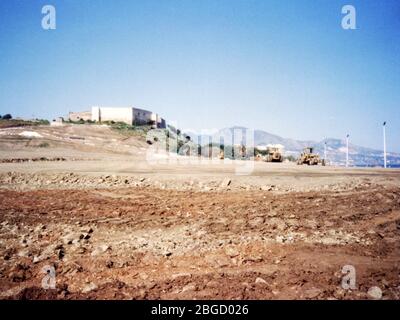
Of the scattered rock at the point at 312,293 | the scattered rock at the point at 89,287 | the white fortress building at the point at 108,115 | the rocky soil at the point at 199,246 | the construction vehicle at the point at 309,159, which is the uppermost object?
the white fortress building at the point at 108,115

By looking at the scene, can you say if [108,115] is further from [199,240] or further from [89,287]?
[89,287]

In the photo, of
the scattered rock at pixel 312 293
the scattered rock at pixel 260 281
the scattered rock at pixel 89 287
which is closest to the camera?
the scattered rock at pixel 312 293

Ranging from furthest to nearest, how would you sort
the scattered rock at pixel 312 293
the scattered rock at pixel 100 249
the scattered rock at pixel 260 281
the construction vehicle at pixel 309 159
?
the construction vehicle at pixel 309 159 < the scattered rock at pixel 100 249 < the scattered rock at pixel 260 281 < the scattered rock at pixel 312 293

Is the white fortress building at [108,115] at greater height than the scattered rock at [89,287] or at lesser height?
greater

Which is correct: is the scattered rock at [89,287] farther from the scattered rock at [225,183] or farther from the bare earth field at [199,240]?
the scattered rock at [225,183]

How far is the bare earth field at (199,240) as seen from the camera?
472 centimetres

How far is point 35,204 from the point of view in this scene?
32.0ft

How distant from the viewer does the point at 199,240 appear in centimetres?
663

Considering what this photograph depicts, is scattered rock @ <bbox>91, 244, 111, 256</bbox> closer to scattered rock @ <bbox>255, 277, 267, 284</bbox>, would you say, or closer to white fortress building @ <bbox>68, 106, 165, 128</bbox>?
scattered rock @ <bbox>255, 277, 267, 284</bbox>

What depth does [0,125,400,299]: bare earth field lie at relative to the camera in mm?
4723

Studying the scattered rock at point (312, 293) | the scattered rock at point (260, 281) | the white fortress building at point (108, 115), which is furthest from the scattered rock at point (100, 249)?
the white fortress building at point (108, 115)

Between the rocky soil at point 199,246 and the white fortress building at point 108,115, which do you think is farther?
the white fortress building at point 108,115
